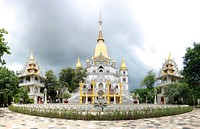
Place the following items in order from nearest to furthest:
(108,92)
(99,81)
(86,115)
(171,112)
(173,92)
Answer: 1. (86,115)
2. (171,112)
3. (173,92)
4. (108,92)
5. (99,81)

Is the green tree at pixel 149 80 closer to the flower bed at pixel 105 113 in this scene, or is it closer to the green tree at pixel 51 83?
the green tree at pixel 51 83

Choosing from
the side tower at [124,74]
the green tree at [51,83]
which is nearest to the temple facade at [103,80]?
the side tower at [124,74]

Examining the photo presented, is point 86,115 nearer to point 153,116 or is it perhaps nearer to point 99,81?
point 153,116

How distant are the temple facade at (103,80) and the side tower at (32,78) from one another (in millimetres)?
8990

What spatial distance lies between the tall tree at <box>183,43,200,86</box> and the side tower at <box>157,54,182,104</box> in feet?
68.7

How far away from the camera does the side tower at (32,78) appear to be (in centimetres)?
5338

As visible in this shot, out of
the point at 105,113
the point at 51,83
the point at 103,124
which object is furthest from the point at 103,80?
the point at 103,124

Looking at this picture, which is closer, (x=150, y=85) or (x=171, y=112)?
(x=171, y=112)

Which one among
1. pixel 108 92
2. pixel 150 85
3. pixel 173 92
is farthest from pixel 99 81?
pixel 173 92

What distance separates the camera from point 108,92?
55.1 meters

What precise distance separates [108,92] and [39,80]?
1835cm

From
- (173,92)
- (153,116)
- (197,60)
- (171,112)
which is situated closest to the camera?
(153,116)

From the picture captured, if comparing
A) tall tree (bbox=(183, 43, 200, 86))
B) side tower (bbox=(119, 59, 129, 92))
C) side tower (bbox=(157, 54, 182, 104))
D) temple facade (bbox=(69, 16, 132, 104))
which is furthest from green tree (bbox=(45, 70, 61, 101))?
tall tree (bbox=(183, 43, 200, 86))

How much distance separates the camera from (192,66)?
99.0ft
